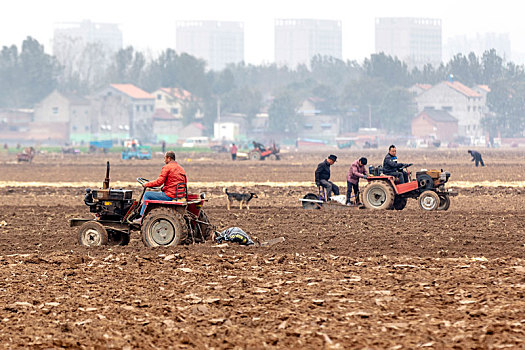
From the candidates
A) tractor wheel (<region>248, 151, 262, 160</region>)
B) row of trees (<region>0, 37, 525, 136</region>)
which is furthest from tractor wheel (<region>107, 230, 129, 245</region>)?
row of trees (<region>0, 37, 525, 136</region>)

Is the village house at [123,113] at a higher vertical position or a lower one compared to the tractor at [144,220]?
higher

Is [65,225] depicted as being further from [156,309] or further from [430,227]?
[156,309]

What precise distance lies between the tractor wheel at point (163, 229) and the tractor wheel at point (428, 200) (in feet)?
31.1

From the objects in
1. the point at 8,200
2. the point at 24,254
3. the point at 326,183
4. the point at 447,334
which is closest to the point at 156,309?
the point at 447,334

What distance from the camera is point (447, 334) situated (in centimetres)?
902

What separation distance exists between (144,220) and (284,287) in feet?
15.1

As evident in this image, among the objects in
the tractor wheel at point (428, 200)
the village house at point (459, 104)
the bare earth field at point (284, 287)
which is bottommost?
the bare earth field at point (284, 287)

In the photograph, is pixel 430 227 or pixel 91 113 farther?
pixel 91 113

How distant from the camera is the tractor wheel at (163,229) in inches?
613

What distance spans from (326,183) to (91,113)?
144397 millimetres

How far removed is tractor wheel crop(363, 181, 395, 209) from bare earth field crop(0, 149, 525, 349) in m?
2.46

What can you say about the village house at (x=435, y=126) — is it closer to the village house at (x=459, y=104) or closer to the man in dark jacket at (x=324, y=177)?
the village house at (x=459, y=104)

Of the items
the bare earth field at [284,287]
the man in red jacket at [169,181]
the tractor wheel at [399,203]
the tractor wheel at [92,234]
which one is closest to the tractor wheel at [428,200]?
the tractor wheel at [399,203]

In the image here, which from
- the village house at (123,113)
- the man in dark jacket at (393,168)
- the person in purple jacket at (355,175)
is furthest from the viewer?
the village house at (123,113)
